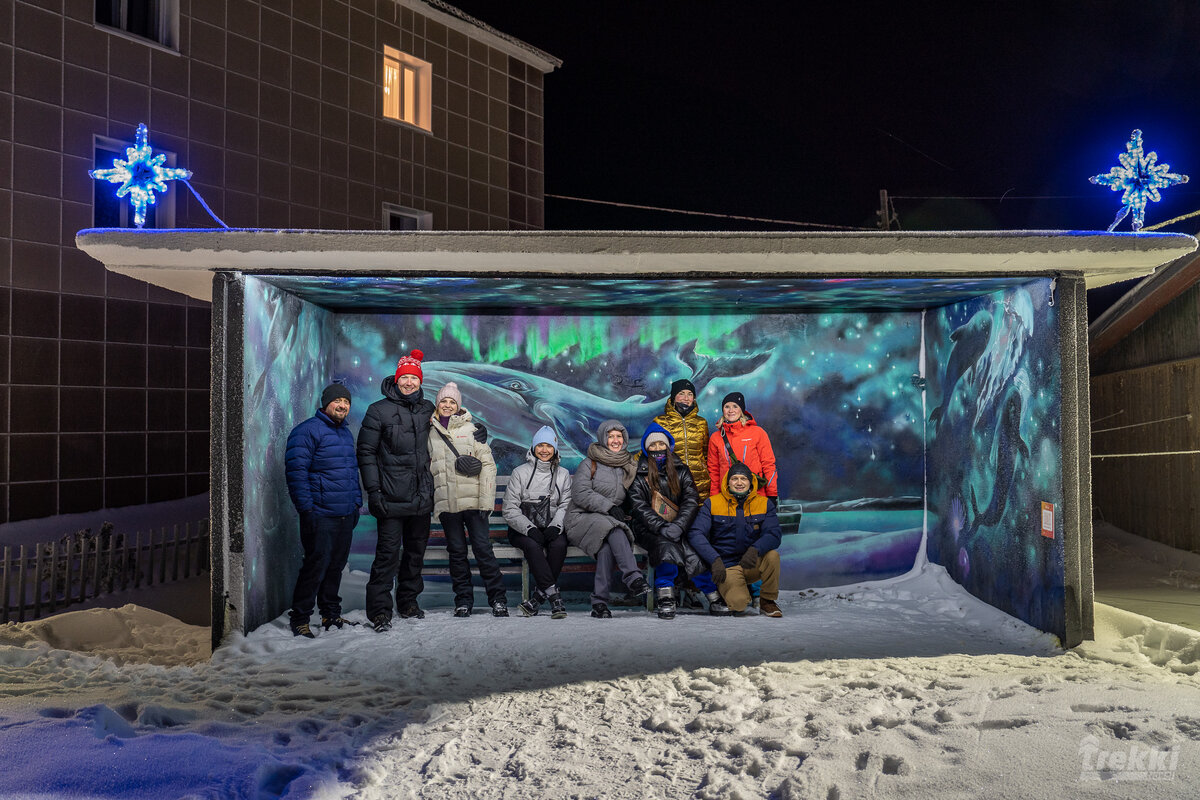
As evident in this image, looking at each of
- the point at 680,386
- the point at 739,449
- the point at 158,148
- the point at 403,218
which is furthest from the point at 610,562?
the point at 403,218

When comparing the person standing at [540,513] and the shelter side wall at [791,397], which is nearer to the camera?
the person standing at [540,513]

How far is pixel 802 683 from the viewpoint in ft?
16.3

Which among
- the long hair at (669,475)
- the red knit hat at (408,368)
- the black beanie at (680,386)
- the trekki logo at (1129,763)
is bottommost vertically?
the trekki logo at (1129,763)

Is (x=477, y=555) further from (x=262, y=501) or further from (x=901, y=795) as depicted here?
(x=901, y=795)

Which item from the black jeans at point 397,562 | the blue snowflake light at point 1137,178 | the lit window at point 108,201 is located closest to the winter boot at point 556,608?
the black jeans at point 397,562

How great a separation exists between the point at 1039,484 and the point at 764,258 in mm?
2611

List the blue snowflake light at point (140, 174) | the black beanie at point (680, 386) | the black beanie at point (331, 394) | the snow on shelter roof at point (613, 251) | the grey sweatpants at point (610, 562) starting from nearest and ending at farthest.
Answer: the snow on shelter roof at point (613, 251), the blue snowflake light at point (140, 174), the black beanie at point (331, 394), the grey sweatpants at point (610, 562), the black beanie at point (680, 386)

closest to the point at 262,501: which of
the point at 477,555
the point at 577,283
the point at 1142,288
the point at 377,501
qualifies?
the point at 377,501

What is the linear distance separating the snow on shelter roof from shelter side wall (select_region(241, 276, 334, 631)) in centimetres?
58

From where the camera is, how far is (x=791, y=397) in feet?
27.2

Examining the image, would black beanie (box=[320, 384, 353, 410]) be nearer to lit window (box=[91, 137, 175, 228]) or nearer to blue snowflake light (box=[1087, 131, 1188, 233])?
blue snowflake light (box=[1087, 131, 1188, 233])

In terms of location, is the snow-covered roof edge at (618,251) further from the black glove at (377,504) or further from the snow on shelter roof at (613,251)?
the black glove at (377,504)

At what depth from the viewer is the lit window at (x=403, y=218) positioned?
14.6m

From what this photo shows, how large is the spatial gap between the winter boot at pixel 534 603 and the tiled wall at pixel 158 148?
21.8 feet
